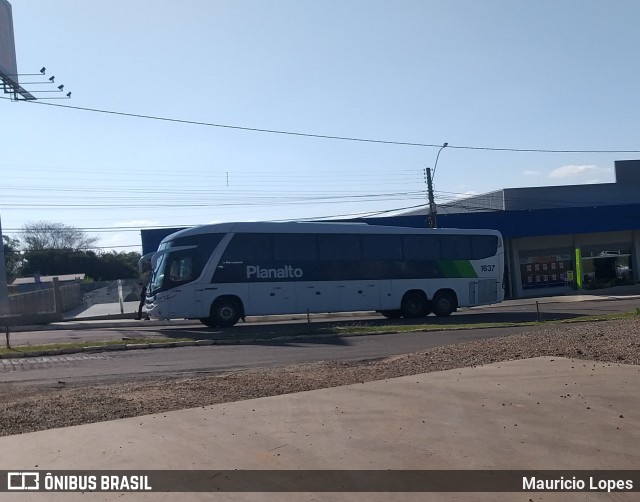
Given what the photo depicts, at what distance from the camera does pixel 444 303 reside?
29.1m

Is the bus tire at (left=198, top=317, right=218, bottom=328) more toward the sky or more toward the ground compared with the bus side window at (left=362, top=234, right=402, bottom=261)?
more toward the ground

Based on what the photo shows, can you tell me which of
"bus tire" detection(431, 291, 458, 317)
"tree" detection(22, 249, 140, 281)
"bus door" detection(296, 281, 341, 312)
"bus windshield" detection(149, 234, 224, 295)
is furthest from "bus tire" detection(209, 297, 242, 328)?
"tree" detection(22, 249, 140, 281)

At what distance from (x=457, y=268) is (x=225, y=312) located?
9.27 m

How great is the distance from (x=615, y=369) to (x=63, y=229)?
8569cm

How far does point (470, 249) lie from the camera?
29844 millimetres

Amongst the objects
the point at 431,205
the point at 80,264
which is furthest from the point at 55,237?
the point at 431,205

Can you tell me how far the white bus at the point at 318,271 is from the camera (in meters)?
25.6

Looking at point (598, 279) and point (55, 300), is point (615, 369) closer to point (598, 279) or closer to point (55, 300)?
point (55, 300)

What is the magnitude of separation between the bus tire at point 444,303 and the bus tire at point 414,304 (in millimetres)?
365

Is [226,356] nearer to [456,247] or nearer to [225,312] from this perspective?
[225,312]

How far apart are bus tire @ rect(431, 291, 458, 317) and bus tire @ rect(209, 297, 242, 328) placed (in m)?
7.65

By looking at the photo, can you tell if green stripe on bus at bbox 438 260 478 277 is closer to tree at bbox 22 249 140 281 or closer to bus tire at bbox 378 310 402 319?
bus tire at bbox 378 310 402 319

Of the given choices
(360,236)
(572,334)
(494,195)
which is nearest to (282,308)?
(360,236)

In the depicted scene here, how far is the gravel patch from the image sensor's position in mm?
9055
